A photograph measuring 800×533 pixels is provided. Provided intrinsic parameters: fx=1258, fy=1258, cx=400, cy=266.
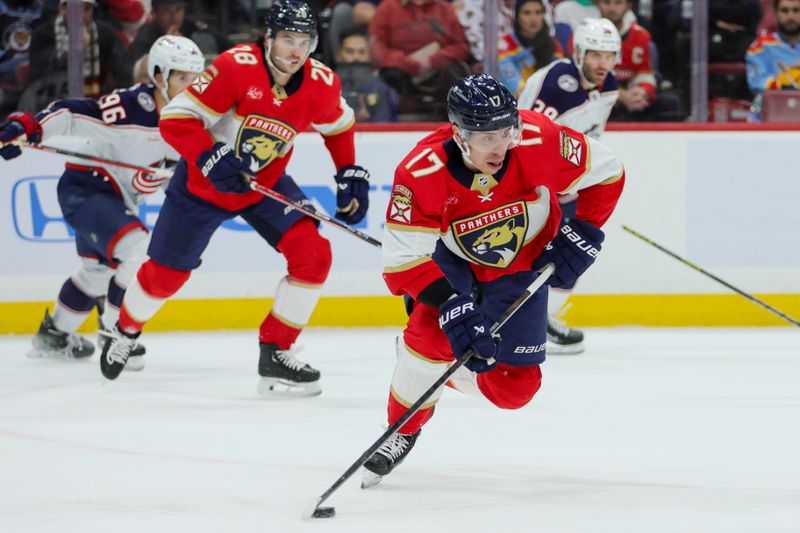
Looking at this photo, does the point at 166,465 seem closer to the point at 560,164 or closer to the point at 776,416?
the point at 560,164

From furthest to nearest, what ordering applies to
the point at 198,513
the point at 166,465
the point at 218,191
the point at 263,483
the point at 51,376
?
the point at 51,376
the point at 218,191
the point at 166,465
the point at 263,483
the point at 198,513

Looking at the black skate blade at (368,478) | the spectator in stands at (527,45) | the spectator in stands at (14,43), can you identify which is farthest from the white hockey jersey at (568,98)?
the black skate blade at (368,478)

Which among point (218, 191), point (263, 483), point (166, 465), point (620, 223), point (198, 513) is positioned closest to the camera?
point (198, 513)

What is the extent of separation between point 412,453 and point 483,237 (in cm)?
74

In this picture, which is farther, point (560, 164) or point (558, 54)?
point (558, 54)

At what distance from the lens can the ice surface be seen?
2.81 metres

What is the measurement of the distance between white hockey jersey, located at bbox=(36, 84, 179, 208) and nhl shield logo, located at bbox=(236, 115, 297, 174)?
2.95 ft

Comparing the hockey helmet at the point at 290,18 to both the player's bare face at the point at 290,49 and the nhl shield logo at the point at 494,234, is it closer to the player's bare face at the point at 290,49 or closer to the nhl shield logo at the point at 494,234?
the player's bare face at the point at 290,49

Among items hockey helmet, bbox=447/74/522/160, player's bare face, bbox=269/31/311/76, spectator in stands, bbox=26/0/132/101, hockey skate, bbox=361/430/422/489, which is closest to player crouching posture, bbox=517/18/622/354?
player's bare face, bbox=269/31/311/76

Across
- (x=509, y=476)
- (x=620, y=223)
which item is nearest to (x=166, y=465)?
(x=509, y=476)

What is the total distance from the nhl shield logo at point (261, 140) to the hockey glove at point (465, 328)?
1.66 m

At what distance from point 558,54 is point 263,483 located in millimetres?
3559

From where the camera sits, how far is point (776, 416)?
4.02 meters

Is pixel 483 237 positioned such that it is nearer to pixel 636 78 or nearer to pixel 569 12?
pixel 569 12
